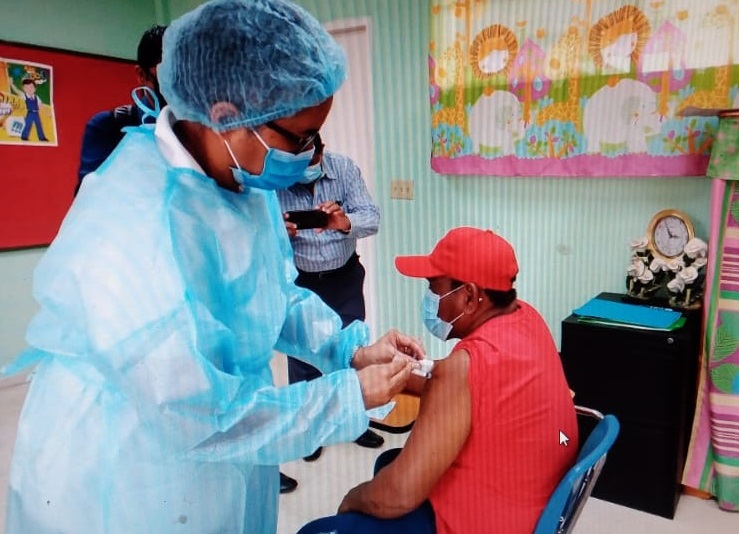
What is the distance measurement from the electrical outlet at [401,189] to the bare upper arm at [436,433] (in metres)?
1.64

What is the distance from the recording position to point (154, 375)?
64cm

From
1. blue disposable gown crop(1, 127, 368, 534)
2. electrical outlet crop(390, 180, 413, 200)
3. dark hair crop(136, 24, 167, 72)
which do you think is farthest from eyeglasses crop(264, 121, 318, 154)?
electrical outlet crop(390, 180, 413, 200)

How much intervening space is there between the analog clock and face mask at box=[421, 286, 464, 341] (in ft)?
3.68

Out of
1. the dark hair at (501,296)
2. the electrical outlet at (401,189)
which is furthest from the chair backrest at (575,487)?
the electrical outlet at (401,189)

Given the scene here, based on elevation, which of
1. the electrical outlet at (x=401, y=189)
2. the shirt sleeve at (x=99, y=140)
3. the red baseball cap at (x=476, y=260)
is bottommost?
the red baseball cap at (x=476, y=260)

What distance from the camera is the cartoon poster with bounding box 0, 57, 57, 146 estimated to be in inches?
116

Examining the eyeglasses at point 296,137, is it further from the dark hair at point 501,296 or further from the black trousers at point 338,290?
the black trousers at point 338,290

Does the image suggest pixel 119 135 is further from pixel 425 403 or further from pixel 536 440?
pixel 536 440

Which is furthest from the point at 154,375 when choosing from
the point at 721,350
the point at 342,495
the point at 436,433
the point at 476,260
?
the point at 721,350

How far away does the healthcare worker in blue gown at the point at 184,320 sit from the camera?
2.17ft

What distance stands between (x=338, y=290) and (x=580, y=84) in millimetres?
1230

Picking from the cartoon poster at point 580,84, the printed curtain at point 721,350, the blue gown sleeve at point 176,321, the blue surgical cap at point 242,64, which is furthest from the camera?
the cartoon poster at point 580,84

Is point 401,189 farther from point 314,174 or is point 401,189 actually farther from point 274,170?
point 274,170

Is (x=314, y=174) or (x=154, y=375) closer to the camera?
(x=154, y=375)
